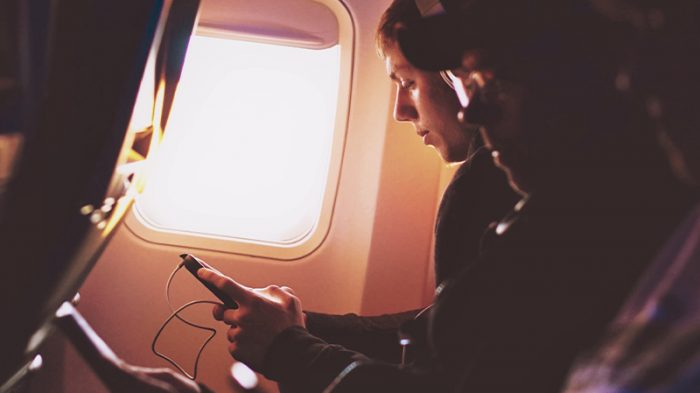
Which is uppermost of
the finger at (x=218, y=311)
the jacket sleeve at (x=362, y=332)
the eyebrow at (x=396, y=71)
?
the eyebrow at (x=396, y=71)

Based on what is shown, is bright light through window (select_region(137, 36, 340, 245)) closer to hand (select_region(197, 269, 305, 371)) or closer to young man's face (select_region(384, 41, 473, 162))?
young man's face (select_region(384, 41, 473, 162))

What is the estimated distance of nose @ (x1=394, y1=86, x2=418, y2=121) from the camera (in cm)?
181

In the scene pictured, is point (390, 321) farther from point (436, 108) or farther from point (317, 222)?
point (436, 108)

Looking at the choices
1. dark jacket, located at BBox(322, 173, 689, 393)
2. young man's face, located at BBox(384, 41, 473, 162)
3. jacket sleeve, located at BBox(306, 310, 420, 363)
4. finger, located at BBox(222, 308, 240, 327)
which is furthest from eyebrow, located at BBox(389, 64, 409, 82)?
dark jacket, located at BBox(322, 173, 689, 393)

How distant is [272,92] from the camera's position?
2.00 metres

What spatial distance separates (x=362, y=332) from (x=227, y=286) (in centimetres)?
43

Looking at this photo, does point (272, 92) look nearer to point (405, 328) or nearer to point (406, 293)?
point (406, 293)

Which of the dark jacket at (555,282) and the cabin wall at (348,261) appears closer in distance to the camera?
the dark jacket at (555,282)

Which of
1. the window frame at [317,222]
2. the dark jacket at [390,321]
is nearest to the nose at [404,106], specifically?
the window frame at [317,222]

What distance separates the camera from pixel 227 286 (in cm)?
136

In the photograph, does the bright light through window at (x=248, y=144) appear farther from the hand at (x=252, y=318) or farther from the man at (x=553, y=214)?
the man at (x=553, y=214)

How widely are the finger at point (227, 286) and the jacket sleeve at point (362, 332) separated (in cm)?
27

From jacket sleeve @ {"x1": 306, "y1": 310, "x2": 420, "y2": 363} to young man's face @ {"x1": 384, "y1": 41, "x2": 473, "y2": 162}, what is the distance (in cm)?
47

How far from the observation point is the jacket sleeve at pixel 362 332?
→ 1609 mm
